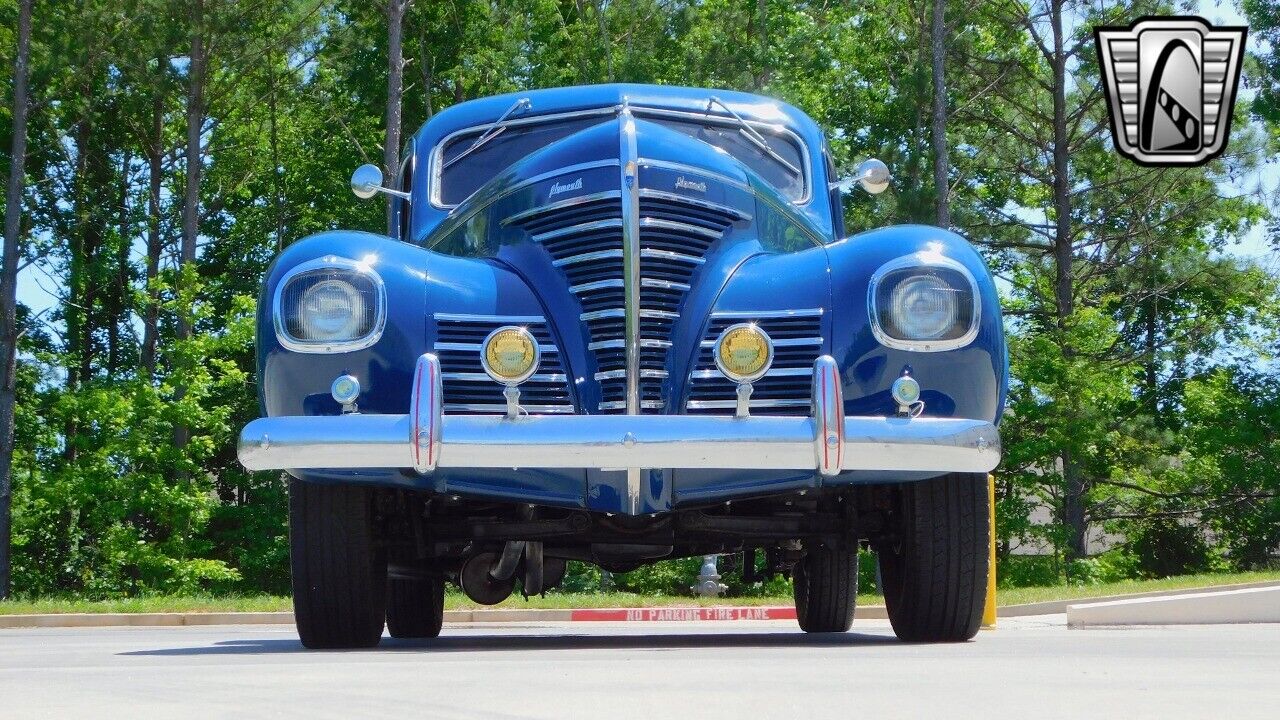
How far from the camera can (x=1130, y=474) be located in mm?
32281

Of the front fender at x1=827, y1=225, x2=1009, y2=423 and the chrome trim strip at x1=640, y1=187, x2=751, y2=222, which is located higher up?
the chrome trim strip at x1=640, y1=187, x2=751, y2=222

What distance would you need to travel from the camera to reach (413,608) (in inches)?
358

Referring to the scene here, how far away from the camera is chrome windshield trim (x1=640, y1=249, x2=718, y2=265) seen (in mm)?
6520

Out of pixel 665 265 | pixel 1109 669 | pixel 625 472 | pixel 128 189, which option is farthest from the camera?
pixel 128 189

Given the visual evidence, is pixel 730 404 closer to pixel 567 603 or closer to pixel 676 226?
pixel 676 226

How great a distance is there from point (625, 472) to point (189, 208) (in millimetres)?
25693

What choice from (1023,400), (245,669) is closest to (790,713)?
(245,669)

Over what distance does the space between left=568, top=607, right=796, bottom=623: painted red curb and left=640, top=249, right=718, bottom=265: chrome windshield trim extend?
8424 millimetres

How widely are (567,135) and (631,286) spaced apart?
2240mm

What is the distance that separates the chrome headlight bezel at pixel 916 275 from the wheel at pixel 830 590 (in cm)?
319

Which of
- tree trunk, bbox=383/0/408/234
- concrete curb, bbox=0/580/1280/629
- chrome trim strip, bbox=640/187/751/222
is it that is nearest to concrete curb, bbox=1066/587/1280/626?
concrete curb, bbox=0/580/1280/629

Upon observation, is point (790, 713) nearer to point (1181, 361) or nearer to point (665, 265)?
point (665, 265)

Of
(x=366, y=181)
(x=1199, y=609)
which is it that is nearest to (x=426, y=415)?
(x=366, y=181)

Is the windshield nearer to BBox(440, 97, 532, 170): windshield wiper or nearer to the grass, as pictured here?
BBox(440, 97, 532, 170): windshield wiper
